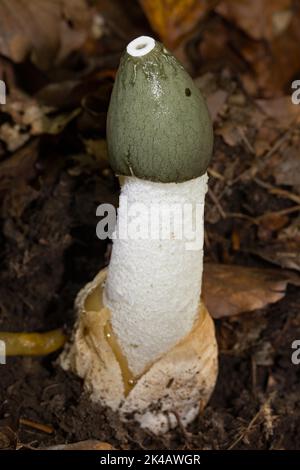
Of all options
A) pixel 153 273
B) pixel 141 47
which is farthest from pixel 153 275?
pixel 141 47

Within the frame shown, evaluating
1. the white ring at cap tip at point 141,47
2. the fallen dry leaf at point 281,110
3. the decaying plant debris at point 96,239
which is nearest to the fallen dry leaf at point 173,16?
the decaying plant debris at point 96,239

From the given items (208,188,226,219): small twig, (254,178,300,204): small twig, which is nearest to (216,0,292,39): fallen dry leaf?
(254,178,300,204): small twig

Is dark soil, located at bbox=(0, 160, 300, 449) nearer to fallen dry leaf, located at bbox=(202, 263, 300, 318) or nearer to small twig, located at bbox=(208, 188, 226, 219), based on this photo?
fallen dry leaf, located at bbox=(202, 263, 300, 318)

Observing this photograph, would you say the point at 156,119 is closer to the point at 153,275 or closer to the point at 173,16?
the point at 153,275

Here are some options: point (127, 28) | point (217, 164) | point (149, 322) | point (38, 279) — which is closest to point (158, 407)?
point (149, 322)

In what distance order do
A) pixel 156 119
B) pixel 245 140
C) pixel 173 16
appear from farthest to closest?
pixel 173 16 → pixel 245 140 → pixel 156 119

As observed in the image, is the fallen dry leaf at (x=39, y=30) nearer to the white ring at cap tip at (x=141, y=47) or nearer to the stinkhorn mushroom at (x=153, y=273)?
the stinkhorn mushroom at (x=153, y=273)
